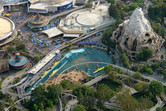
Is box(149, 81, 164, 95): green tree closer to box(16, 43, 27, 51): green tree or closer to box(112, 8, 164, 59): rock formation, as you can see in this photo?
box(112, 8, 164, 59): rock formation

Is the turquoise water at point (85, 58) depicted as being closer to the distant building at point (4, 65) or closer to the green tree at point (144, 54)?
the green tree at point (144, 54)

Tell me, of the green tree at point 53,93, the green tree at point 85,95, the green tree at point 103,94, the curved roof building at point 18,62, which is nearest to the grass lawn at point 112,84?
the green tree at point 85,95

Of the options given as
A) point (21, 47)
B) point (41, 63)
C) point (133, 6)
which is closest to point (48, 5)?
point (21, 47)

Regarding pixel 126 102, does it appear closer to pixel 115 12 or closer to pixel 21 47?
pixel 21 47

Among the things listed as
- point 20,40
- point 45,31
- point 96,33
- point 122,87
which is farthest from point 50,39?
point 122,87

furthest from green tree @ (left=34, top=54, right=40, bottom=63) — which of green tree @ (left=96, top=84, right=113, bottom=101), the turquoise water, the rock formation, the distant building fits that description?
the rock formation

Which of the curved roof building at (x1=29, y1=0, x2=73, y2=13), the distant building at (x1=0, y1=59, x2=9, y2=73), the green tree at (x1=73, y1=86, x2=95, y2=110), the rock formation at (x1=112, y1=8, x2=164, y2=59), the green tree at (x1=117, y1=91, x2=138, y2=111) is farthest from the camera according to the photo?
the curved roof building at (x1=29, y1=0, x2=73, y2=13)

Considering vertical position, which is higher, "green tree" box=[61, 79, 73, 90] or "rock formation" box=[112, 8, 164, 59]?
"rock formation" box=[112, 8, 164, 59]

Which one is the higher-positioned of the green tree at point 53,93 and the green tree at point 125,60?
the green tree at point 125,60
